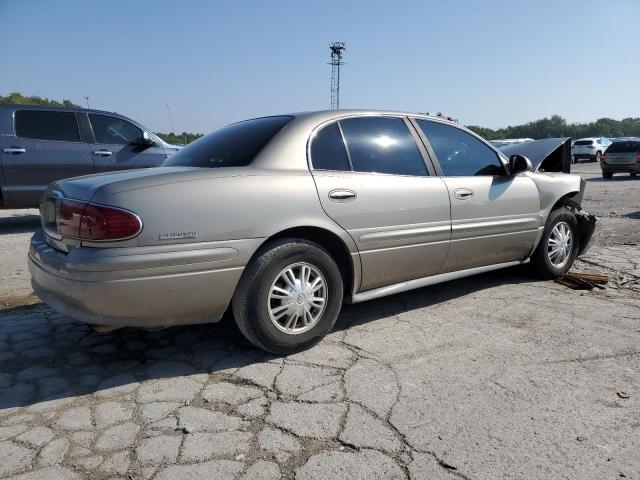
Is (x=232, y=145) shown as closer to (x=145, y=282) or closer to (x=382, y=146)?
(x=382, y=146)

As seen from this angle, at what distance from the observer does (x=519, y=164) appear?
13.9ft

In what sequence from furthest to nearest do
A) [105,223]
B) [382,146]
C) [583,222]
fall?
[583,222], [382,146], [105,223]

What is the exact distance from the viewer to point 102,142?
8266mm

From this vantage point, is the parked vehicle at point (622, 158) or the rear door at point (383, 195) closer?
the rear door at point (383, 195)

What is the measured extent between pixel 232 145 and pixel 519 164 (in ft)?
7.82

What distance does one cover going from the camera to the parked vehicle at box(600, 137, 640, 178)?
60.2 ft

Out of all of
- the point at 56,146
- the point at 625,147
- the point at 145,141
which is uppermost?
the point at 625,147

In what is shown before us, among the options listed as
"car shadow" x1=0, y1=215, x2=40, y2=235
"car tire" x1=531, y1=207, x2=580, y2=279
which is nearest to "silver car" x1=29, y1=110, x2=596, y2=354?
"car tire" x1=531, y1=207, x2=580, y2=279

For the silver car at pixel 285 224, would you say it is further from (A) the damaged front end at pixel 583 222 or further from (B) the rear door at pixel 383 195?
(A) the damaged front end at pixel 583 222

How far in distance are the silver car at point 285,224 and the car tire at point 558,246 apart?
0.27 m

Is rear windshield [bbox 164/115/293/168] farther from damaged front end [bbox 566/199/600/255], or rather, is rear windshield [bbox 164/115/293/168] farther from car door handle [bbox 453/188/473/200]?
damaged front end [bbox 566/199/600/255]

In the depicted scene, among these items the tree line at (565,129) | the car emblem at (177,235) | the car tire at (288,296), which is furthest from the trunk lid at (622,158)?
the tree line at (565,129)

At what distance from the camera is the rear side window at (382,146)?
136 inches

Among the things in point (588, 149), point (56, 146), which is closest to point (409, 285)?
point (56, 146)
